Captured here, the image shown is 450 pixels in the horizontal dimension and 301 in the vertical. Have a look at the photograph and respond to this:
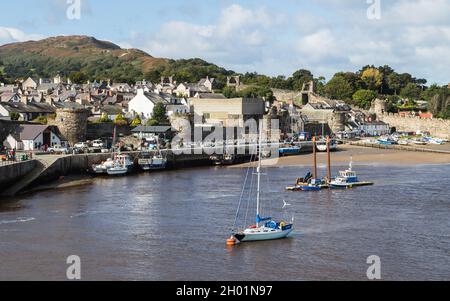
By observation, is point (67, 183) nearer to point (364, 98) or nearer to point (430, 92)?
point (364, 98)

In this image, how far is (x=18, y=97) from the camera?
224ft

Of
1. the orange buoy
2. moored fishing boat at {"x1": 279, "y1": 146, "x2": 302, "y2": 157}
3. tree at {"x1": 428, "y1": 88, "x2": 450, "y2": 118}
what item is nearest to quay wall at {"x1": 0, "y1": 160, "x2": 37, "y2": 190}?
the orange buoy

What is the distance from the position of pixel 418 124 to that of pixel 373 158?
33.1m

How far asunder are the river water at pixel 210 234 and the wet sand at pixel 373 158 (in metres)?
15.4

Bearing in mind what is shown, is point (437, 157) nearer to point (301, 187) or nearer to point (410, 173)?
point (410, 173)

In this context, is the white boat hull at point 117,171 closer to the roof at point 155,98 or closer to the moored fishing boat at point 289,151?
the moored fishing boat at point 289,151

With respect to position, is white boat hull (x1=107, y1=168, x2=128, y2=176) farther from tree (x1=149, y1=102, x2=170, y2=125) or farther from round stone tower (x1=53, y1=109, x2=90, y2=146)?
tree (x1=149, y1=102, x2=170, y2=125)

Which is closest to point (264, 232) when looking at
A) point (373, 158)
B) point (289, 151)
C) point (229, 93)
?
point (373, 158)

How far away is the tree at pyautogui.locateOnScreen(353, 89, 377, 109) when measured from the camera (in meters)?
109

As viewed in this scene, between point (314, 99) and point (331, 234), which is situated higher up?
point (314, 99)

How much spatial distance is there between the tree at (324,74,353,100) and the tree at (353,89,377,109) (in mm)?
2692

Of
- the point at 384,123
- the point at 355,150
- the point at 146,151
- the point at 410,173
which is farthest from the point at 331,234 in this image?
the point at 384,123
